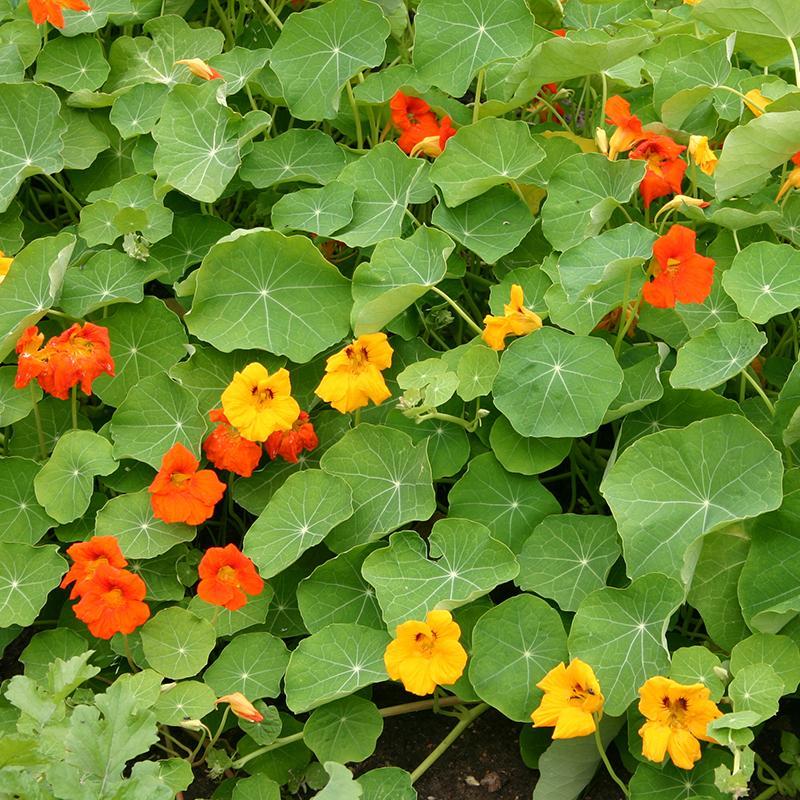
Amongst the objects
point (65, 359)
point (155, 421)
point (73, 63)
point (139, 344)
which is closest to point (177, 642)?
point (155, 421)

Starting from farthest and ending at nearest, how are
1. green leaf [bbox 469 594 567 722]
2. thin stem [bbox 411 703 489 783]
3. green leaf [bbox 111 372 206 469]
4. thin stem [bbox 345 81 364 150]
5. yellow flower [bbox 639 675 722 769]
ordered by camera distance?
thin stem [bbox 345 81 364 150]
green leaf [bbox 111 372 206 469]
thin stem [bbox 411 703 489 783]
green leaf [bbox 469 594 567 722]
yellow flower [bbox 639 675 722 769]

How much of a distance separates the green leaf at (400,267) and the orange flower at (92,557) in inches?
23.6

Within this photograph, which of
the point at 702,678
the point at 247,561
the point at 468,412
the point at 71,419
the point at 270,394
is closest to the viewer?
the point at 702,678

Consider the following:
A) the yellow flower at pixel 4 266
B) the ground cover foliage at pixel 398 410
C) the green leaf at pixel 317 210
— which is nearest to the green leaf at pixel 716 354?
the ground cover foliage at pixel 398 410

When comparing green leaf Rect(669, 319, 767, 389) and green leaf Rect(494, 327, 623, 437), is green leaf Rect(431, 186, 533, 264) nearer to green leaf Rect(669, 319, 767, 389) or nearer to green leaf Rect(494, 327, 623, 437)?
green leaf Rect(494, 327, 623, 437)

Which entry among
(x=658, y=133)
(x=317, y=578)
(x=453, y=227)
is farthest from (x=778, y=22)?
(x=317, y=578)

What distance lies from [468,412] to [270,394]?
41cm

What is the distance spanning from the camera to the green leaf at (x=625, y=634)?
5.74ft

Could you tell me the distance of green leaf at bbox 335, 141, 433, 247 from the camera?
2.30 metres

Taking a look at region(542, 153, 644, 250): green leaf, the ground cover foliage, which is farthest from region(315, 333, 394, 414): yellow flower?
region(542, 153, 644, 250): green leaf

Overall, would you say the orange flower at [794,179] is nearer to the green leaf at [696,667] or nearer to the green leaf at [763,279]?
the green leaf at [763,279]

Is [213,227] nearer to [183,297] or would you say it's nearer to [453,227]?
[183,297]

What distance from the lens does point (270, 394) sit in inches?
78.5

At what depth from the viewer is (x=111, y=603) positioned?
1852 mm
